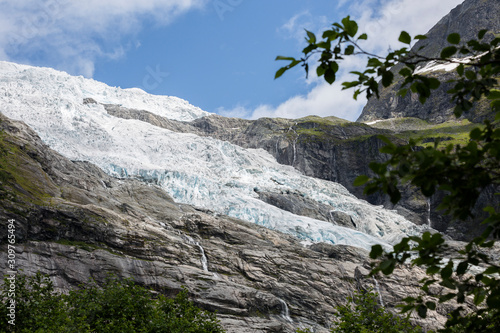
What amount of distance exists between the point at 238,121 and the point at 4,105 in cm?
8681

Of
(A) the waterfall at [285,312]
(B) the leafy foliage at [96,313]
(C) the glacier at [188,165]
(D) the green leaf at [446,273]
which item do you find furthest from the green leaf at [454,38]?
(C) the glacier at [188,165]

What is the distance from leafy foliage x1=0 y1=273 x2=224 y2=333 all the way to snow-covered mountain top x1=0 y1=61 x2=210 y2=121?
102613 mm

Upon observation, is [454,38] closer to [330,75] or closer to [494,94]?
[494,94]

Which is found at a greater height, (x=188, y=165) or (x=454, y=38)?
(x=188, y=165)

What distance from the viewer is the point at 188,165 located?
101 m

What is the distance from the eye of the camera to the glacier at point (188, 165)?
83000 millimetres

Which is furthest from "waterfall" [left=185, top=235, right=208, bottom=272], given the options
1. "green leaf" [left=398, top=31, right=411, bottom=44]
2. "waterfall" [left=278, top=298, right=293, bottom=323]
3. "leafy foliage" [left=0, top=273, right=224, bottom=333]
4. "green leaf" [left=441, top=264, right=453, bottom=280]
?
"green leaf" [left=398, top=31, right=411, bottom=44]

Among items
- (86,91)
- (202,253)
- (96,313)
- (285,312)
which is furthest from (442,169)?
(86,91)

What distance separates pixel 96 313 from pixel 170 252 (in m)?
37.9

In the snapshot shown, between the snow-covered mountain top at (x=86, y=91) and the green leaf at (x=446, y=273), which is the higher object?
the snow-covered mountain top at (x=86, y=91)

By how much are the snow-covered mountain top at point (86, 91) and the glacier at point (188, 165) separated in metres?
0.74

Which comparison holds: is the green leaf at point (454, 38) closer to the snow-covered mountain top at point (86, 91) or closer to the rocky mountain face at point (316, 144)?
the rocky mountain face at point (316, 144)

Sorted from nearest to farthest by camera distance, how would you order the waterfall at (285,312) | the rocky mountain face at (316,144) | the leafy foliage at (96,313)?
the leafy foliage at (96,313) → the waterfall at (285,312) → the rocky mountain face at (316,144)

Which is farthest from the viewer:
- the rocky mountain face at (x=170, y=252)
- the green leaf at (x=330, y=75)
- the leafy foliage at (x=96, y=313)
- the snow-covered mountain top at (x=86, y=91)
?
the snow-covered mountain top at (x=86, y=91)
